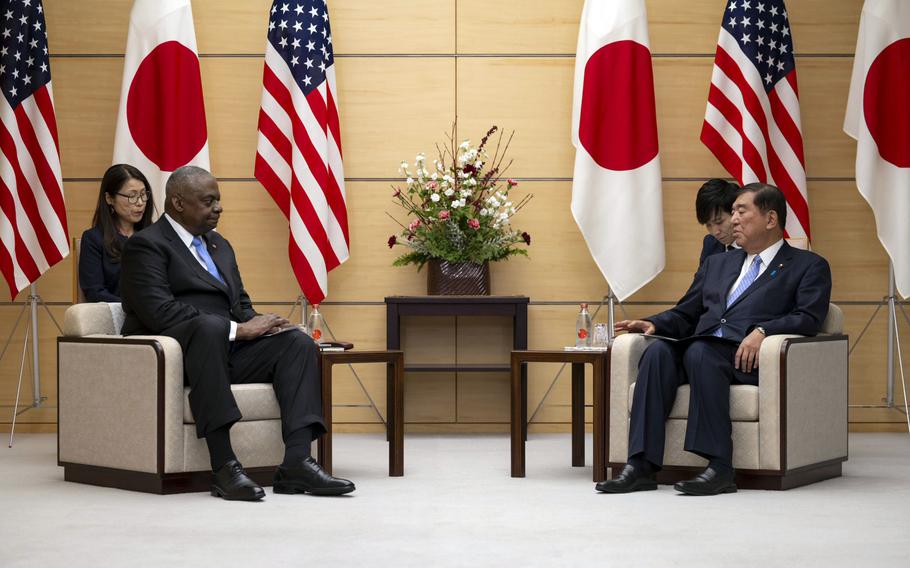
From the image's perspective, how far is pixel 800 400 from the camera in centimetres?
469

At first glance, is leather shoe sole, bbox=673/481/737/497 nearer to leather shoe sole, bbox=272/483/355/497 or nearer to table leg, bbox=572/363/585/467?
table leg, bbox=572/363/585/467

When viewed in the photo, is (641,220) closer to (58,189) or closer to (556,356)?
(556,356)

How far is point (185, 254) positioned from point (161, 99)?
214 cm

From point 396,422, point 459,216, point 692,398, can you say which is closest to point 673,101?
point 459,216

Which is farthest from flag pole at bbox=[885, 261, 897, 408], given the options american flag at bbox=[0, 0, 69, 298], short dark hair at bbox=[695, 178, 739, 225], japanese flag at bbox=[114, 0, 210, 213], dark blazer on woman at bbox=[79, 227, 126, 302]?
american flag at bbox=[0, 0, 69, 298]

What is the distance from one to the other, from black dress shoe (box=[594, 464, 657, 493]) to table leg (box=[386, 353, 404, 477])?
0.93 metres

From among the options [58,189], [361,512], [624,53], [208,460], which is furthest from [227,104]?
[361,512]

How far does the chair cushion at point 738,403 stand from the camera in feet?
15.2

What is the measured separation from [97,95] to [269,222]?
51.2 inches

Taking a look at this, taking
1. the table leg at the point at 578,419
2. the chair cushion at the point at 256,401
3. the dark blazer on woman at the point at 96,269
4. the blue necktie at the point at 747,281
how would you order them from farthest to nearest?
the dark blazer on woman at the point at 96,269 → the table leg at the point at 578,419 → the blue necktie at the point at 747,281 → the chair cushion at the point at 256,401

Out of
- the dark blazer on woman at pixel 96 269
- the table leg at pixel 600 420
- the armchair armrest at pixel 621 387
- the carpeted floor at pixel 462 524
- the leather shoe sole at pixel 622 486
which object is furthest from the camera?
the dark blazer on woman at pixel 96 269

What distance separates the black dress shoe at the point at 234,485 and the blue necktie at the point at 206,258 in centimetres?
91

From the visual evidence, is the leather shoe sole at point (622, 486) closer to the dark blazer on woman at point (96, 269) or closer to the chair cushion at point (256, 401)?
the chair cushion at point (256, 401)

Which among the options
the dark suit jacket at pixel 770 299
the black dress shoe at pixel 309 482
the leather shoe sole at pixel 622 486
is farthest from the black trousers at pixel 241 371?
the dark suit jacket at pixel 770 299
